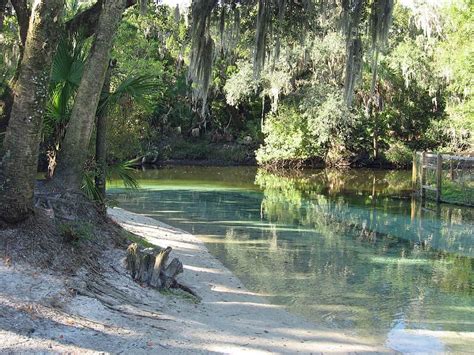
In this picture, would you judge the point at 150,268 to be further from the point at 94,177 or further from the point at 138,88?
the point at 138,88

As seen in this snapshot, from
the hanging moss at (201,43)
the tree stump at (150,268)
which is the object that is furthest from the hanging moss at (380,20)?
the tree stump at (150,268)

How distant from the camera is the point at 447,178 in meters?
16.1

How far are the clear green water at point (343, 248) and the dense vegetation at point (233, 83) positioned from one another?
2.47 meters

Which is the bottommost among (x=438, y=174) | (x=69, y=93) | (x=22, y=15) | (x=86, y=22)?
(x=438, y=174)

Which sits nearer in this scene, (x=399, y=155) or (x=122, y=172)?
(x=122, y=172)

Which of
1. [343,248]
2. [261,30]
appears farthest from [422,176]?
[261,30]

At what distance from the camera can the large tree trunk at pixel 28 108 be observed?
4.99 metres

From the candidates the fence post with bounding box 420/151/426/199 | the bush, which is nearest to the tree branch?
the fence post with bounding box 420/151/426/199

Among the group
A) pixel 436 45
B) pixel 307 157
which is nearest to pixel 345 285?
pixel 436 45

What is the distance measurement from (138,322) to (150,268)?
1.17 m

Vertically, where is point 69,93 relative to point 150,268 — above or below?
above

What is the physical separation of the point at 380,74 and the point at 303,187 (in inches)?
337

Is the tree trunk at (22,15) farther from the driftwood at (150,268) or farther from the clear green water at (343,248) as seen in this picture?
the clear green water at (343,248)

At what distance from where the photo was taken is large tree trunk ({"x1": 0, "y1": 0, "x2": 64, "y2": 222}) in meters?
4.99
